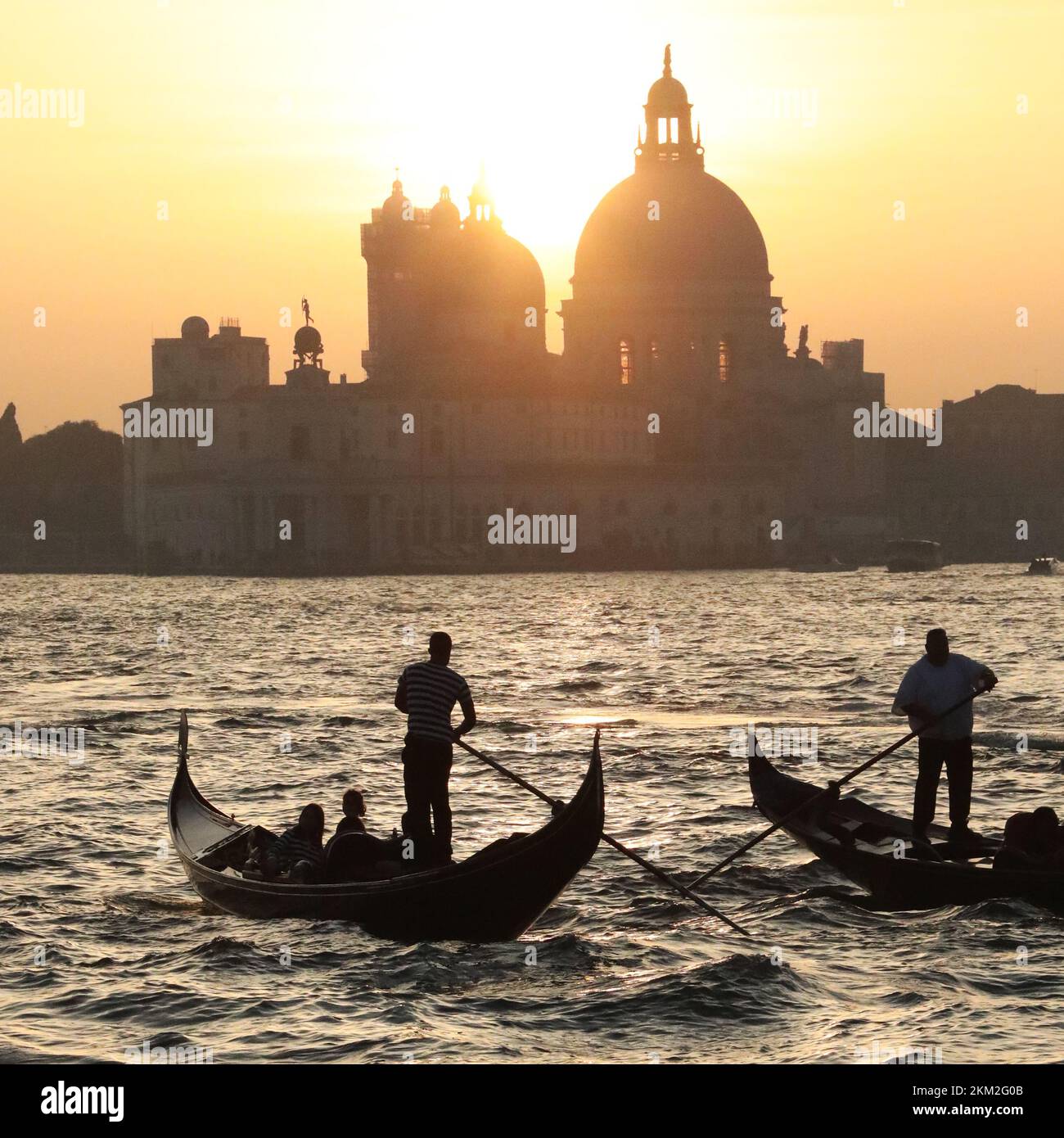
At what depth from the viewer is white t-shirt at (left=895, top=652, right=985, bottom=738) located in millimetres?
12586

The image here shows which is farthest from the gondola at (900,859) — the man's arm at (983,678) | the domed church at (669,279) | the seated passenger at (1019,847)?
the domed church at (669,279)

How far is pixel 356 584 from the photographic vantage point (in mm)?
78625

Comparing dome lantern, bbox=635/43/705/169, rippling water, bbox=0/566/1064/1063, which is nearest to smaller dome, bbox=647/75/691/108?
dome lantern, bbox=635/43/705/169

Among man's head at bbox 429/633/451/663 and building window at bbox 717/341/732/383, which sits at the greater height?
building window at bbox 717/341/732/383

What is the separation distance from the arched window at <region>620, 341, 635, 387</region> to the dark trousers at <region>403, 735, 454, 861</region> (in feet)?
307

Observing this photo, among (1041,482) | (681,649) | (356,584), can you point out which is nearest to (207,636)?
(681,649)

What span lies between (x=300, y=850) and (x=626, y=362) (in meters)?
94.7

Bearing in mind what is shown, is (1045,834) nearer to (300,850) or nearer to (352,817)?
(352,817)

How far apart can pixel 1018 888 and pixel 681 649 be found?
28.0m

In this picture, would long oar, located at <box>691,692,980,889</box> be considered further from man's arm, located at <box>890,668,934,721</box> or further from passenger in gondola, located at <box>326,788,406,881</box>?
passenger in gondola, located at <box>326,788,406,881</box>

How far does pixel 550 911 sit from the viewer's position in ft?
41.4

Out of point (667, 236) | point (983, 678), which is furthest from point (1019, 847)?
point (667, 236)

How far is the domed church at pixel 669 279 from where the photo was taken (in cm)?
10112

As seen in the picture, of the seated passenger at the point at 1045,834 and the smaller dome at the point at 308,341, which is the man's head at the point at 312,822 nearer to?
the seated passenger at the point at 1045,834
